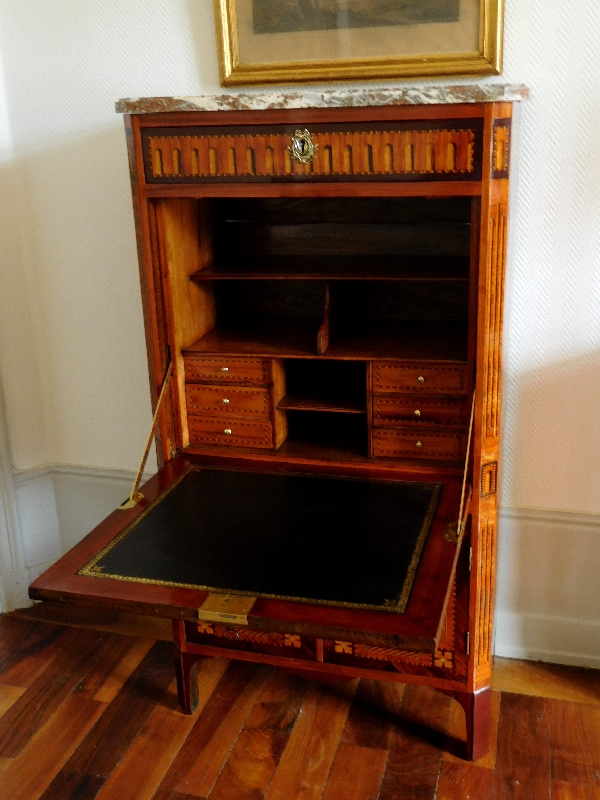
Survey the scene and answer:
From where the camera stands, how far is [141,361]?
2.53m

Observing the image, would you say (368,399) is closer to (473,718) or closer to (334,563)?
(334,563)

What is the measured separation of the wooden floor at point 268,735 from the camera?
6.33ft

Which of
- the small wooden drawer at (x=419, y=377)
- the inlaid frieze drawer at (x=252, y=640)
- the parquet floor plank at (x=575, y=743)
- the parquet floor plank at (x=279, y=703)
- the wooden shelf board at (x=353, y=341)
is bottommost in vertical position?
the parquet floor plank at (x=575, y=743)

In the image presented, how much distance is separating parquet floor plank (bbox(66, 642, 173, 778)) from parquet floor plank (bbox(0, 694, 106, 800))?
0.10ft

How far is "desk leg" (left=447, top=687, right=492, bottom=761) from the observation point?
196 centimetres

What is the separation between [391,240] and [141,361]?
889 millimetres

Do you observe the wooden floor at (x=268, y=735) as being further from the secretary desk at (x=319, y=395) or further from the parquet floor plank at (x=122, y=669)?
the secretary desk at (x=319, y=395)

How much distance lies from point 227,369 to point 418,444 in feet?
1.68

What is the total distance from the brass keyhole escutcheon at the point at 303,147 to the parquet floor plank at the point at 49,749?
1571 mm

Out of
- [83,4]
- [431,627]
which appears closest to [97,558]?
[431,627]

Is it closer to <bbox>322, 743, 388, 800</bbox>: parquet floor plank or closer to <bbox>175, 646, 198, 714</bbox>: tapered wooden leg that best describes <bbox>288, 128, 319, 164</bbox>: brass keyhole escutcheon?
<bbox>175, 646, 198, 714</bbox>: tapered wooden leg

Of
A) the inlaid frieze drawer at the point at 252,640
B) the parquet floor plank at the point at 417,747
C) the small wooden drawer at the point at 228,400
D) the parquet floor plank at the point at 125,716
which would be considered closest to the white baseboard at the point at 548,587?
the parquet floor plank at the point at 417,747

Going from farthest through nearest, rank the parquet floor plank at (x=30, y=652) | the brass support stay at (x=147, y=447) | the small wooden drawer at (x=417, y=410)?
1. the parquet floor plank at (x=30, y=652)
2. the small wooden drawer at (x=417, y=410)
3. the brass support stay at (x=147, y=447)

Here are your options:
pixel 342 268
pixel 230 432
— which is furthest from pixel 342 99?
pixel 230 432
